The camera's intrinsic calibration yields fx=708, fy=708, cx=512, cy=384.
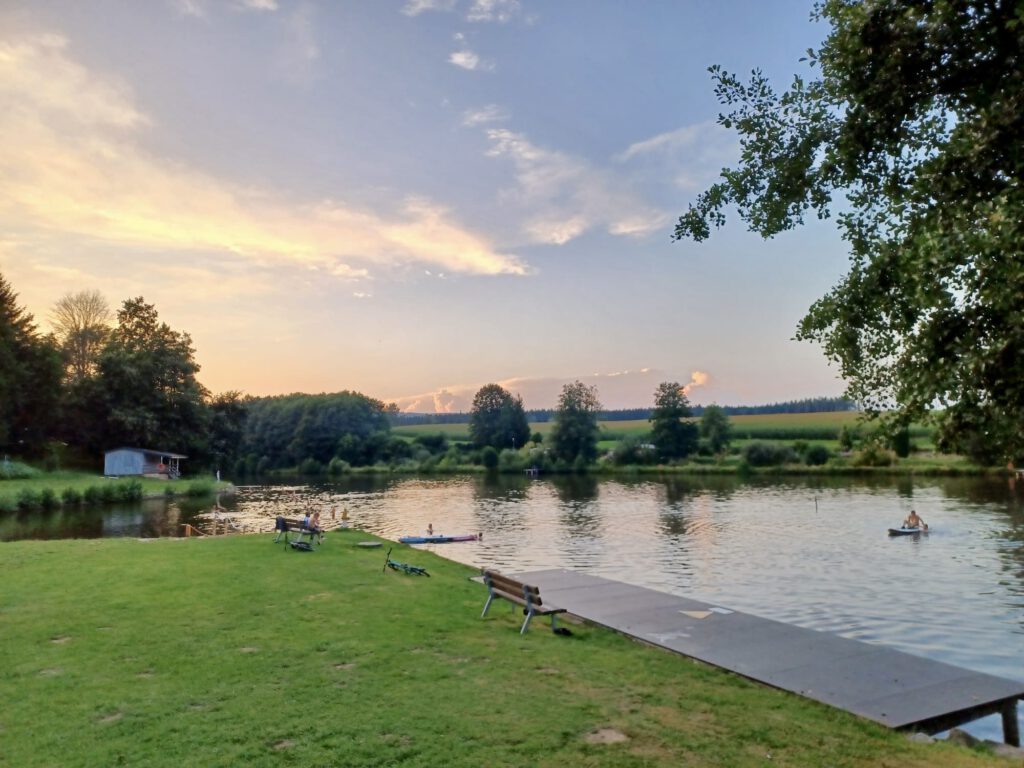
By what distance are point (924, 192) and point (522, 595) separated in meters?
9.03

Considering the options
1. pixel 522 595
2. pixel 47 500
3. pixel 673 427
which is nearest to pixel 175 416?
pixel 47 500

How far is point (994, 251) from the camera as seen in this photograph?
5566mm

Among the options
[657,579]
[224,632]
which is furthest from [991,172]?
[657,579]

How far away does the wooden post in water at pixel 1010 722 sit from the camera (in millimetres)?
9391

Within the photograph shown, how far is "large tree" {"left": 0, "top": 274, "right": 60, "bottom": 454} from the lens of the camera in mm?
63250

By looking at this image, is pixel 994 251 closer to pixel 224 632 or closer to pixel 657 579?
pixel 224 632

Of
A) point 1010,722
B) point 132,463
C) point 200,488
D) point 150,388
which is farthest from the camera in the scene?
point 150,388

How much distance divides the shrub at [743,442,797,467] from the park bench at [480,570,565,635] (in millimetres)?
81307

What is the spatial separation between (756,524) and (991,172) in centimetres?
3698

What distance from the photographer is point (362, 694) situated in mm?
8359

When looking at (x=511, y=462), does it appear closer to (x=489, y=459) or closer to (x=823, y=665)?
(x=489, y=459)

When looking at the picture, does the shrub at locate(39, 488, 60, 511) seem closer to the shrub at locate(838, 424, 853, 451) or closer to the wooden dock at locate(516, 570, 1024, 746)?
the wooden dock at locate(516, 570, 1024, 746)

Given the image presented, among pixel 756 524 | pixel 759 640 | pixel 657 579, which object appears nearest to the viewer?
pixel 759 640

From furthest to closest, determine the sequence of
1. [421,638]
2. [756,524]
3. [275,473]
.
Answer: [275,473] → [756,524] → [421,638]
